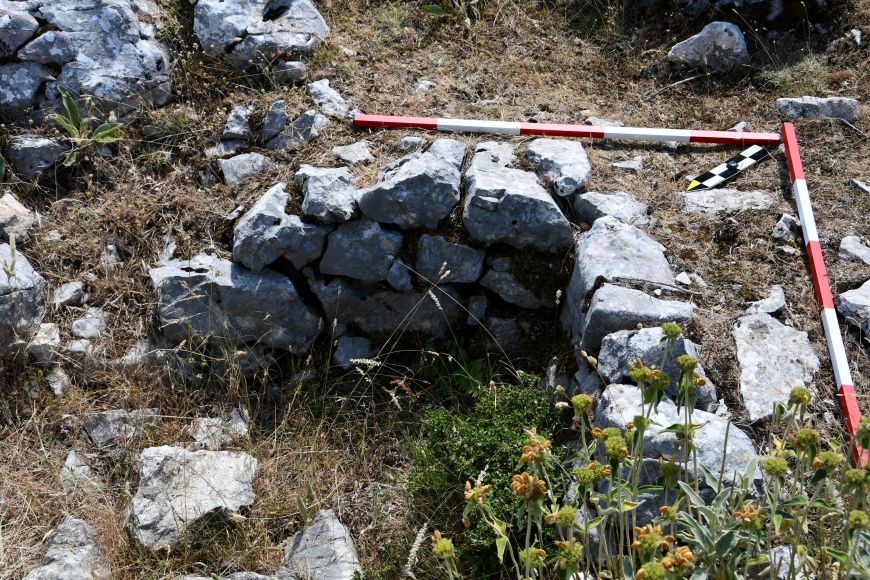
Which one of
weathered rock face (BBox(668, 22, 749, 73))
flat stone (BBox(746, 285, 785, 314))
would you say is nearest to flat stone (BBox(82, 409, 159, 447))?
flat stone (BBox(746, 285, 785, 314))

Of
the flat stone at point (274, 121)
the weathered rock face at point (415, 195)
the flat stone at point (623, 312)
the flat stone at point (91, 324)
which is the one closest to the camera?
the flat stone at point (623, 312)

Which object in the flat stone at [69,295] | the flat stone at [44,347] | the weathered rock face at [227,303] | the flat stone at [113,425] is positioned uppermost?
the weathered rock face at [227,303]

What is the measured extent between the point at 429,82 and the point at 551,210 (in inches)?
76.7

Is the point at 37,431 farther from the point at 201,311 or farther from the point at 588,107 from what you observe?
the point at 588,107

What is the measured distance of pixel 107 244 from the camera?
557cm

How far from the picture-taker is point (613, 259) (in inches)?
186

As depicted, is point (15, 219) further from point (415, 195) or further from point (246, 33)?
point (415, 195)

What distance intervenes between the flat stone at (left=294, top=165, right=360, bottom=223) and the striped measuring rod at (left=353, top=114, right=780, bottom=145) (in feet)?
2.48

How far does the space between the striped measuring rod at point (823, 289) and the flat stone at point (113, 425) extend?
3742 mm

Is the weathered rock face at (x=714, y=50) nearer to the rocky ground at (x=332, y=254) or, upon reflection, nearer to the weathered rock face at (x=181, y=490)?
the rocky ground at (x=332, y=254)

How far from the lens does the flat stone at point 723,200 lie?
5.33 meters

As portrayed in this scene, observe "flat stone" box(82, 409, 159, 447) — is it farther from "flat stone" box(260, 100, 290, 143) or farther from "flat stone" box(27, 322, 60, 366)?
"flat stone" box(260, 100, 290, 143)

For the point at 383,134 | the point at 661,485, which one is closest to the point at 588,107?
the point at 383,134

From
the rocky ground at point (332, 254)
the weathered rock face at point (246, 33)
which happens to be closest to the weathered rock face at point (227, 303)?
the rocky ground at point (332, 254)
